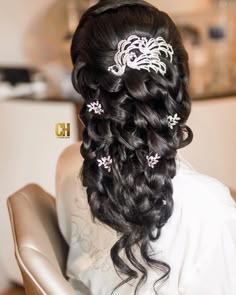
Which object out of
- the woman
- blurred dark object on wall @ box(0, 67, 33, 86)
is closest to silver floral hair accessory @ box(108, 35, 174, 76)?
the woman

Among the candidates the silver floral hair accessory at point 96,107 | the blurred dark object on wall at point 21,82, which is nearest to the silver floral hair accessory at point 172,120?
the silver floral hair accessory at point 96,107

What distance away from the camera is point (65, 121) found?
56.7 inches

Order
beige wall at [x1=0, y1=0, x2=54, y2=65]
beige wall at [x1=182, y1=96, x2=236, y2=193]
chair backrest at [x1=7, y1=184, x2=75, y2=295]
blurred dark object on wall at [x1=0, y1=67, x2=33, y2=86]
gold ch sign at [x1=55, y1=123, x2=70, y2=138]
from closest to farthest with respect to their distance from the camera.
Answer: chair backrest at [x1=7, y1=184, x2=75, y2=295], gold ch sign at [x1=55, y1=123, x2=70, y2=138], beige wall at [x1=182, y1=96, x2=236, y2=193], blurred dark object on wall at [x1=0, y1=67, x2=33, y2=86], beige wall at [x1=0, y1=0, x2=54, y2=65]

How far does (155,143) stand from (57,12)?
6.68 feet

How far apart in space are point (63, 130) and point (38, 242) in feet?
1.90

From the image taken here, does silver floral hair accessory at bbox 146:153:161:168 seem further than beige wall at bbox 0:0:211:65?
No

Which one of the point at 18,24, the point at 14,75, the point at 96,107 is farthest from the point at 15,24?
the point at 96,107

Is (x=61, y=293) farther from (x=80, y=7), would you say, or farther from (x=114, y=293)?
(x=80, y=7)

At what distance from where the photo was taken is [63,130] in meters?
1.34

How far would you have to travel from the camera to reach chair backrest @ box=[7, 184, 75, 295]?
0.73 m

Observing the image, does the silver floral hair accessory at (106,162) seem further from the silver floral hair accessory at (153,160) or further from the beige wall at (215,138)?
the beige wall at (215,138)

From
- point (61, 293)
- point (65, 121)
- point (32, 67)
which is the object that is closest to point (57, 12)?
point (32, 67)

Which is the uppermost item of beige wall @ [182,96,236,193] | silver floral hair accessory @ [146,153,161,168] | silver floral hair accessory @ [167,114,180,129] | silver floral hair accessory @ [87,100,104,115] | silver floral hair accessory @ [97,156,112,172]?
silver floral hair accessory @ [87,100,104,115]

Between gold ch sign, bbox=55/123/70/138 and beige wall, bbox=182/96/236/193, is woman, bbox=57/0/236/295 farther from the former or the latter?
beige wall, bbox=182/96/236/193
